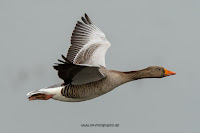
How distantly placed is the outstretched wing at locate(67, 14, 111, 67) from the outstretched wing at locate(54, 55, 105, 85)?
55.7 inches

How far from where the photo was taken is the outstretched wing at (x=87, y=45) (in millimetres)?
12852

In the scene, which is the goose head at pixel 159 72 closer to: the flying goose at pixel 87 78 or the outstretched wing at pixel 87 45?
the flying goose at pixel 87 78

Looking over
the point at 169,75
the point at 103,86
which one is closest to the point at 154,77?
the point at 169,75

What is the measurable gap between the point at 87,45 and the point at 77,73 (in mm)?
2971

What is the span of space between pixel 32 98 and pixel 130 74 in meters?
2.79

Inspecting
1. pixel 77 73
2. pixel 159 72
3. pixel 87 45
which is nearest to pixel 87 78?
pixel 77 73

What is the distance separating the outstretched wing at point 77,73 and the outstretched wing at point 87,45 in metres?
1.41

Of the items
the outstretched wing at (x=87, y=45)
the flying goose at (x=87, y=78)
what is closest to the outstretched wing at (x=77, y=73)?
the flying goose at (x=87, y=78)

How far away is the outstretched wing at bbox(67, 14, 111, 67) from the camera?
1285cm

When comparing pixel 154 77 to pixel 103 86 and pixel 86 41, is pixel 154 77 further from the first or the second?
pixel 86 41

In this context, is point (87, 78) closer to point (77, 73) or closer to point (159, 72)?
point (77, 73)

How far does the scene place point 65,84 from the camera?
37.6 ft

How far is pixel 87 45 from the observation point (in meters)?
13.6

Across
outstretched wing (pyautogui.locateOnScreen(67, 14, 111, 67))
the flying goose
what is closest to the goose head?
the flying goose
